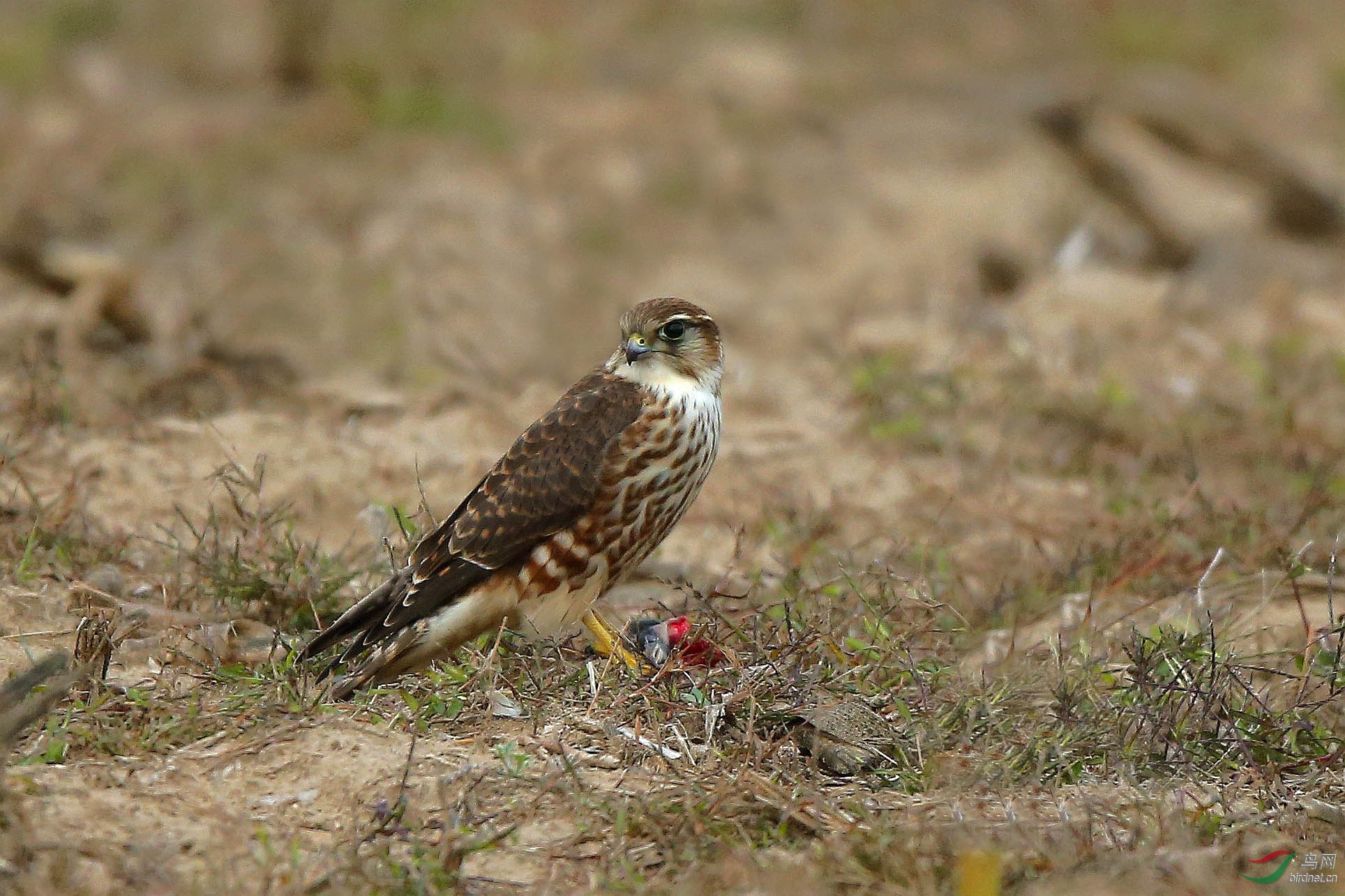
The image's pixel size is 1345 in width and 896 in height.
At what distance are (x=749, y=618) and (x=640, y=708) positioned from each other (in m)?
0.39

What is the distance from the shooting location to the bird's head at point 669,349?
4246 millimetres

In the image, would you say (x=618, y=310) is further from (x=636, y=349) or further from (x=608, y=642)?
(x=608, y=642)

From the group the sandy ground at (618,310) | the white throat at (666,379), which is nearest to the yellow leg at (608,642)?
the sandy ground at (618,310)

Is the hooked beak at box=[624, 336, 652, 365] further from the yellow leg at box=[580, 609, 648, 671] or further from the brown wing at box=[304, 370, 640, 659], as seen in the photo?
the yellow leg at box=[580, 609, 648, 671]

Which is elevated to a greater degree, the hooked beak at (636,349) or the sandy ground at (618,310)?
the hooked beak at (636,349)

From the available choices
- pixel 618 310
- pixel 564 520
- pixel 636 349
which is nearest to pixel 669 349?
pixel 636 349

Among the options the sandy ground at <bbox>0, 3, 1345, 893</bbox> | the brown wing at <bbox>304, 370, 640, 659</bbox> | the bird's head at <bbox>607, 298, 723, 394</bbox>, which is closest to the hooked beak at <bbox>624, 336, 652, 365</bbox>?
the bird's head at <bbox>607, 298, 723, 394</bbox>

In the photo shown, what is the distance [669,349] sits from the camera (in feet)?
14.0

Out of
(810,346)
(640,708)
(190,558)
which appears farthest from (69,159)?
(640,708)

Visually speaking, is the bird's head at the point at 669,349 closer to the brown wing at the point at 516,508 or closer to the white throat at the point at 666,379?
the white throat at the point at 666,379

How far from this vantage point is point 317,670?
363 centimetres

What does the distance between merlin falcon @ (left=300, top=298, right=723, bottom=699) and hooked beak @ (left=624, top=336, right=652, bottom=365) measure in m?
0.10

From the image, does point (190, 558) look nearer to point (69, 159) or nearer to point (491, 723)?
point (491, 723)

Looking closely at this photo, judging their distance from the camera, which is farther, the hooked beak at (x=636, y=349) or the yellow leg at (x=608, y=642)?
the hooked beak at (x=636, y=349)
